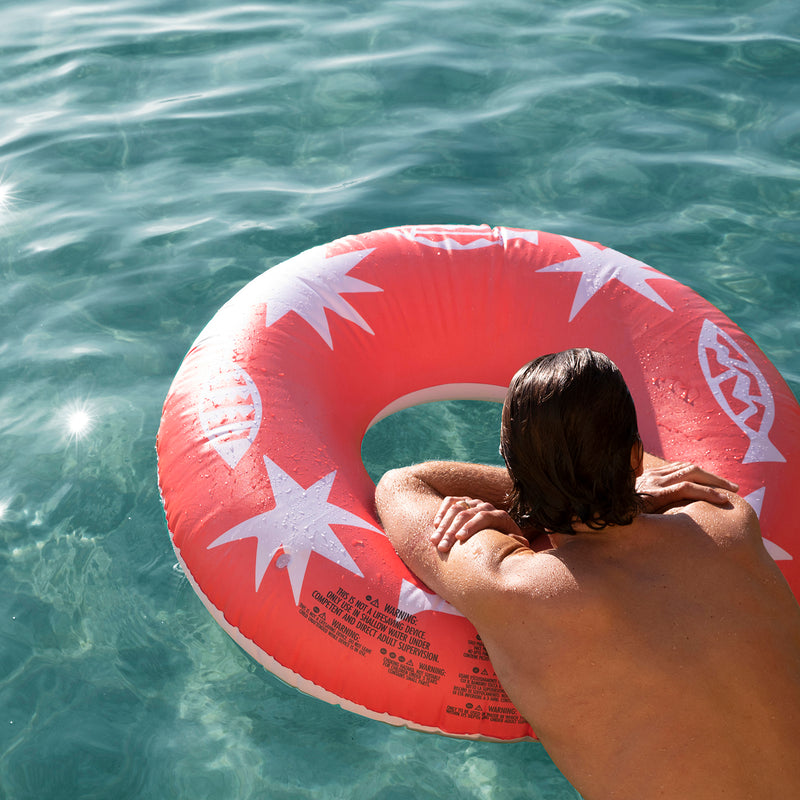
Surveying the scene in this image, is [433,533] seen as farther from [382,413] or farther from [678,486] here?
[382,413]

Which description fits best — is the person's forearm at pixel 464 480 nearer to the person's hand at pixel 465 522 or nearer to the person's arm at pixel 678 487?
the person's hand at pixel 465 522

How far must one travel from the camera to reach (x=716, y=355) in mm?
2770

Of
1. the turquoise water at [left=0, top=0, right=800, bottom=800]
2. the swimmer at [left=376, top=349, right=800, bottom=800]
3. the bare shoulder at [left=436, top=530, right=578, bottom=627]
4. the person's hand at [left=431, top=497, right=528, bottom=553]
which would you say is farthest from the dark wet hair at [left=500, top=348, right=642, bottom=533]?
the turquoise water at [left=0, top=0, right=800, bottom=800]

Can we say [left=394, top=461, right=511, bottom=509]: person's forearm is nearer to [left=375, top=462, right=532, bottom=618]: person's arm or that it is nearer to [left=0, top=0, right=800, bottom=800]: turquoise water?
[left=375, top=462, right=532, bottom=618]: person's arm

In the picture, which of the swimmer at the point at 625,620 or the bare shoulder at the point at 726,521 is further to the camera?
the bare shoulder at the point at 726,521

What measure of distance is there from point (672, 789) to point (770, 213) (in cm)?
338

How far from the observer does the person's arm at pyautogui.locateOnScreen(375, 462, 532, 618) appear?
2021mm

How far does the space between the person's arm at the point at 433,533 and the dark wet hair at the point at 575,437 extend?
0.65 ft

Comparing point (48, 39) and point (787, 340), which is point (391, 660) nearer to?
point (787, 340)

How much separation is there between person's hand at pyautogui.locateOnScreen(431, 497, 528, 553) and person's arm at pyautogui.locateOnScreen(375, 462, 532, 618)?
2cm

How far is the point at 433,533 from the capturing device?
86.6 inches

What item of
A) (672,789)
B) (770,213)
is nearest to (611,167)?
(770,213)

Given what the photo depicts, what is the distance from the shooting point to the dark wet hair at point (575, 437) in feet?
5.82

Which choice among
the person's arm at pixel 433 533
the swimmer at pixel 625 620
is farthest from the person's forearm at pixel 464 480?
the swimmer at pixel 625 620
